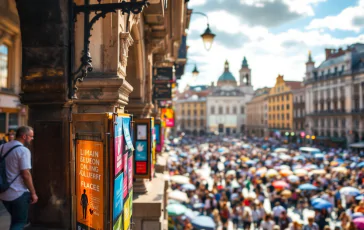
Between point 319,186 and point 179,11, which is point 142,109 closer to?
point 179,11

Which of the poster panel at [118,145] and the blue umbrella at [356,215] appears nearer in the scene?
the poster panel at [118,145]

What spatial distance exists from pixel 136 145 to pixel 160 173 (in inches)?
197

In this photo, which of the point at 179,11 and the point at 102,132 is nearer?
the point at 102,132

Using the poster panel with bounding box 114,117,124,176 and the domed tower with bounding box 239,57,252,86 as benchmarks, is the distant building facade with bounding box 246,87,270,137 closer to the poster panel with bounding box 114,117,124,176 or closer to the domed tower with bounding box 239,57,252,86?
the domed tower with bounding box 239,57,252,86

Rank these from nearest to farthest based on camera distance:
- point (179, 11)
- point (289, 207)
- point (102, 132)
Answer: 1. point (102, 132)
2. point (179, 11)
3. point (289, 207)

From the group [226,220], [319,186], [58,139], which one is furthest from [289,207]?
[58,139]

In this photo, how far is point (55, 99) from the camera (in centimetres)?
424

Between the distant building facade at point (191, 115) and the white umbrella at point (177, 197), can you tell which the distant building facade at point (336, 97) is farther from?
the distant building facade at point (191, 115)

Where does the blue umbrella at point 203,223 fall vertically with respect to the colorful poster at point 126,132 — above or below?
below

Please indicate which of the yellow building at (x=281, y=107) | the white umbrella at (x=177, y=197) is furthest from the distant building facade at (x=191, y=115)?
the white umbrella at (x=177, y=197)

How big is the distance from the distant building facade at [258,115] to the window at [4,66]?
77.6 metres

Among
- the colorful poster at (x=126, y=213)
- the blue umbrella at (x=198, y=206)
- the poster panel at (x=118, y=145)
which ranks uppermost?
the poster panel at (x=118, y=145)

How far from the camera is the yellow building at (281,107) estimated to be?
7325 cm

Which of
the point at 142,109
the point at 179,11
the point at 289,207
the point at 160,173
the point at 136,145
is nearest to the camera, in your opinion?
the point at 136,145
